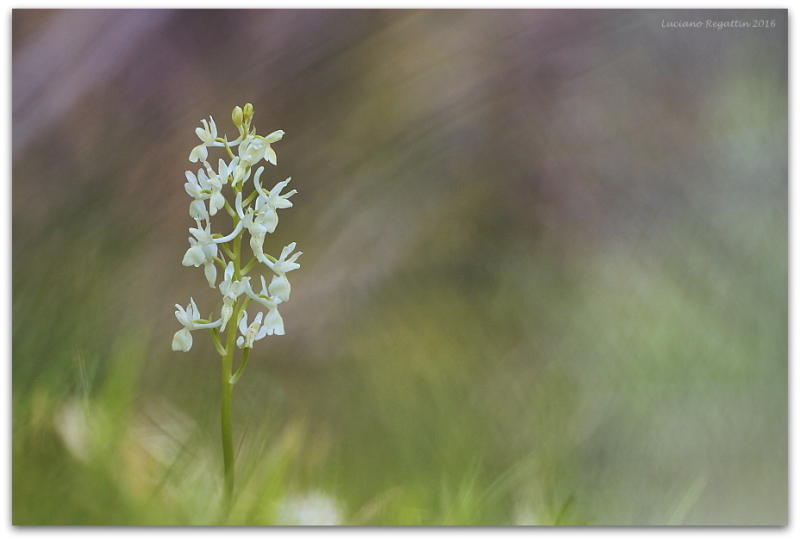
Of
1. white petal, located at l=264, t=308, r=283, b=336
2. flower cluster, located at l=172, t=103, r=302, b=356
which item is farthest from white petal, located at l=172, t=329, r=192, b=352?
white petal, located at l=264, t=308, r=283, b=336

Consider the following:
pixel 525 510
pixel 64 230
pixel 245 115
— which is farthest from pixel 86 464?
pixel 525 510

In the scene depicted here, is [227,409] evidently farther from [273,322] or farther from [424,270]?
[424,270]

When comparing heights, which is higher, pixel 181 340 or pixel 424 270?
pixel 181 340

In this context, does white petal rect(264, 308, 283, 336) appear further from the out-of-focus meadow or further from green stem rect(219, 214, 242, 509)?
the out-of-focus meadow

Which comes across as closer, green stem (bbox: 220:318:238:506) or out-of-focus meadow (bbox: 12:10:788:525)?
green stem (bbox: 220:318:238:506)

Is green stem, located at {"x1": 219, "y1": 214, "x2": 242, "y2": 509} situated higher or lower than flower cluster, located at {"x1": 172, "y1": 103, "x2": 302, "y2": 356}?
lower

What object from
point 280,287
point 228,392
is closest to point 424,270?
point 280,287

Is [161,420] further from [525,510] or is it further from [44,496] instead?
[525,510]

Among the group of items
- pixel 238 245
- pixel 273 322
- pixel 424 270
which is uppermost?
pixel 238 245

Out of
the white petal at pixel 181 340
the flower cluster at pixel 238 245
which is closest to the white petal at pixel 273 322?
the flower cluster at pixel 238 245
